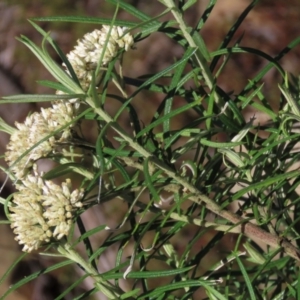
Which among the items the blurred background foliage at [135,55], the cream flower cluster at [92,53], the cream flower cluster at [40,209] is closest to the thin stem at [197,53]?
the cream flower cluster at [92,53]

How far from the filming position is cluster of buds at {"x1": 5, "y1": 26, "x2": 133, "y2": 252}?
595 mm

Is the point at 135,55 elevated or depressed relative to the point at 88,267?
elevated

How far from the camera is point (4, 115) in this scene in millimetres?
2867

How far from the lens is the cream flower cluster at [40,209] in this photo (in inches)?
23.8

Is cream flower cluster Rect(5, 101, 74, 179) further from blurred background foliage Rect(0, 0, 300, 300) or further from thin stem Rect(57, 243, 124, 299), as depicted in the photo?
blurred background foliage Rect(0, 0, 300, 300)

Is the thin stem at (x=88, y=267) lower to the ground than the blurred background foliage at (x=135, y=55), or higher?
lower

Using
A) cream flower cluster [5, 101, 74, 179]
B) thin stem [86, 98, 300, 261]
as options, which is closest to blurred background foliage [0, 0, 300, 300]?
thin stem [86, 98, 300, 261]

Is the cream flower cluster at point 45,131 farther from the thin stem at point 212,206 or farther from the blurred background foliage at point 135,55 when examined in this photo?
the blurred background foliage at point 135,55

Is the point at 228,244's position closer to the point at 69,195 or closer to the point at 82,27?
the point at 82,27

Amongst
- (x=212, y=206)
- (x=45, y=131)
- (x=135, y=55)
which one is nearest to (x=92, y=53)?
(x=45, y=131)

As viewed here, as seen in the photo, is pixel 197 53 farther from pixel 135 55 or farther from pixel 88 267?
pixel 135 55

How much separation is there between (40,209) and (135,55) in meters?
2.33

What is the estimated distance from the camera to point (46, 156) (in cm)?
61

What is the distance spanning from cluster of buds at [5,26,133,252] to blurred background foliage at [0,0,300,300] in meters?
1.71
